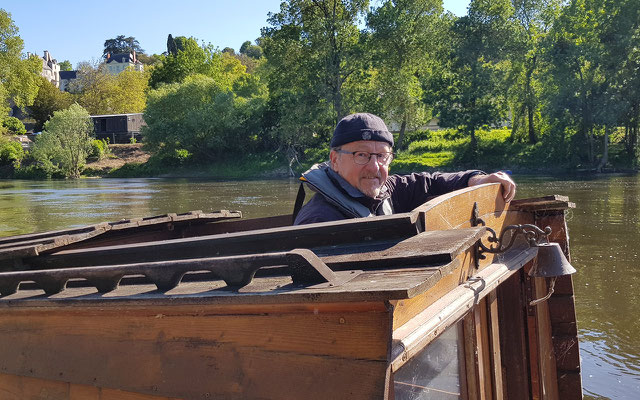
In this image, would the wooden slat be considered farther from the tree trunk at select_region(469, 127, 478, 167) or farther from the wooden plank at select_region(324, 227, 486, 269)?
the tree trunk at select_region(469, 127, 478, 167)

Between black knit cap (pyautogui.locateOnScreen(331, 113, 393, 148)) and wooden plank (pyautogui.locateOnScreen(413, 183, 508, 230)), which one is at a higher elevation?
black knit cap (pyautogui.locateOnScreen(331, 113, 393, 148))

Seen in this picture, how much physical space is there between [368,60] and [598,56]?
12773 millimetres

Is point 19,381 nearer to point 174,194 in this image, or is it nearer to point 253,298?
point 253,298

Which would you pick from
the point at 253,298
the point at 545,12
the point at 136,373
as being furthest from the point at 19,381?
the point at 545,12

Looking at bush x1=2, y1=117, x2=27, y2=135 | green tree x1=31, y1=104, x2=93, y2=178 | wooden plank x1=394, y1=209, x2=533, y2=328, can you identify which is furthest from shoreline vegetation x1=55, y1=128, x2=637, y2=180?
wooden plank x1=394, y1=209, x2=533, y2=328

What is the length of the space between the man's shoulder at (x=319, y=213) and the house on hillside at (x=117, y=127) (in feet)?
233

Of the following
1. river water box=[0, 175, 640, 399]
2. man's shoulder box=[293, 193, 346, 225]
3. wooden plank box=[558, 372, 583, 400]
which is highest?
man's shoulder box=[293, 193, 346, 225]

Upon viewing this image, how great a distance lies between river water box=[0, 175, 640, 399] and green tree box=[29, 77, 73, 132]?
51713mm

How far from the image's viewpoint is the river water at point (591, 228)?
6.20 m

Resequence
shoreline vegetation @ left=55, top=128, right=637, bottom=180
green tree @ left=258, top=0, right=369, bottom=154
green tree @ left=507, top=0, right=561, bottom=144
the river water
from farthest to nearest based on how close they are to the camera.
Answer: green tree @ left=258, top=0, right=369, bottom=154 → green tree @ left=507, top=0, right=561, bottom=144 → shoreline vegetation @ left=55, top=128, right=637, bottom=180 → the river water

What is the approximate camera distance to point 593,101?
105ft

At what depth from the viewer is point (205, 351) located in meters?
2.13

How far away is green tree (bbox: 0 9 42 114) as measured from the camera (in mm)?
51031

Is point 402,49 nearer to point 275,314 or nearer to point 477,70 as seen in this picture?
point 477,70
